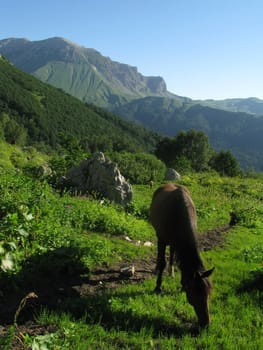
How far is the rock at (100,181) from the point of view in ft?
59.1

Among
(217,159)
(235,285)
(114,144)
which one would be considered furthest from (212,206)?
(114,144)

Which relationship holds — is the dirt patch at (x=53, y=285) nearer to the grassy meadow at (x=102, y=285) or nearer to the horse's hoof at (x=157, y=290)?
the grassy meadow at (x=102, y=285)

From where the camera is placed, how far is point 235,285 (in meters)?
9.42

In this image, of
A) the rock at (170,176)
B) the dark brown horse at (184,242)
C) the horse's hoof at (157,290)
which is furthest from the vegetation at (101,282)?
the rock at (170,176)

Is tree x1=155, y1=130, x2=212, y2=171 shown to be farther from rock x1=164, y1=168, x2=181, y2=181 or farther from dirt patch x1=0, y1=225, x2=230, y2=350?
dirt patch x1=0, y1=225, x2=230, y2=350

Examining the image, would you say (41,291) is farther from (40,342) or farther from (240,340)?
(40,342)

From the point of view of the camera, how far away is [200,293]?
22.0ft

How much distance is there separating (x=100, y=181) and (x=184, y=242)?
1127cm

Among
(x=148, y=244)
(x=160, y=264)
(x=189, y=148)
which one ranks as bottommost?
(x=148, y=244)

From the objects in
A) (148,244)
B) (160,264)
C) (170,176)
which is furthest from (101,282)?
(170,176)

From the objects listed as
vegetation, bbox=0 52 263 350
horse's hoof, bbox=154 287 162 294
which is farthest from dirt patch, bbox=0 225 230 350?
horse's hoof, bbox=154 287 162 294

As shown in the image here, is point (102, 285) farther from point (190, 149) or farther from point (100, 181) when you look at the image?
point (190, 149)

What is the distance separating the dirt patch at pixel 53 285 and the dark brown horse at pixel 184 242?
56.3 inches

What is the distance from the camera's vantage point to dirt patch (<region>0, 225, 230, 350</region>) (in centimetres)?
709
